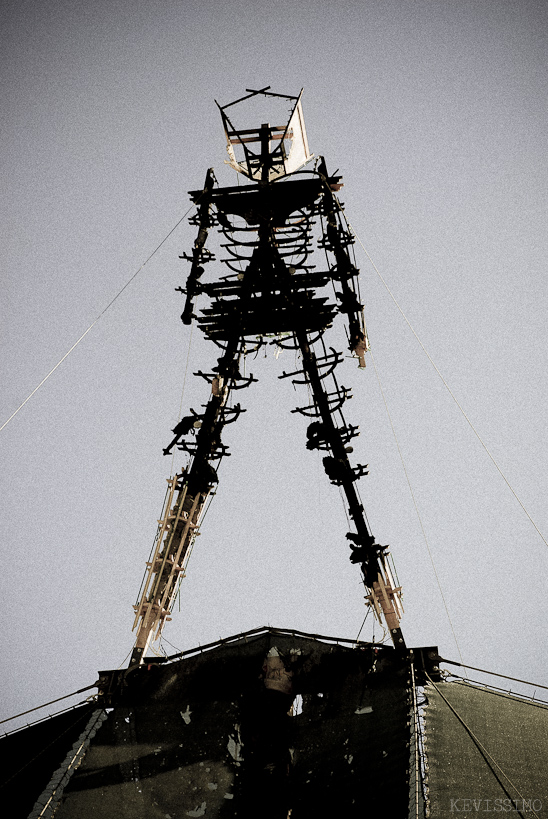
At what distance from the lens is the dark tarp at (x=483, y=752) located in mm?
9289

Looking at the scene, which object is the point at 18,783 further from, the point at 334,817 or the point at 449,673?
the point at 449,673

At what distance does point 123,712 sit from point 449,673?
606 cm

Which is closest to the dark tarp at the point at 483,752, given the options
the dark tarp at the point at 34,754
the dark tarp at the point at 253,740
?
the dark tarp at the point at 253,740

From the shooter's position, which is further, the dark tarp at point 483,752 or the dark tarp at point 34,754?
the dark tarp at point 34,754

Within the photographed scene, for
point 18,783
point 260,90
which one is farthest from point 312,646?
point 260,90

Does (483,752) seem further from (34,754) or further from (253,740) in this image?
(34,754)

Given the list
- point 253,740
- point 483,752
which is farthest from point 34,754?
point 483,752

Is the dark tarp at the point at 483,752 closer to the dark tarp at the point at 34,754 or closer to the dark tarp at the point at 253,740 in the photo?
the dark tarp at the point at 253,740

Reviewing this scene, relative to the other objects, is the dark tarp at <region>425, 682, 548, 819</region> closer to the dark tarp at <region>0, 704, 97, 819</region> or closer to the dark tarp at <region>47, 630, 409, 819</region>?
the dark tarp at <region>47, 630, 409, 819</region>

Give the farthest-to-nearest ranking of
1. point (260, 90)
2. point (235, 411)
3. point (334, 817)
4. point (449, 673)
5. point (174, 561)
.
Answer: point (260, 90), point (235, 411), point (174, 561), point (449, 673), point (334, 817)

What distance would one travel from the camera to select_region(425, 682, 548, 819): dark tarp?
9.29m

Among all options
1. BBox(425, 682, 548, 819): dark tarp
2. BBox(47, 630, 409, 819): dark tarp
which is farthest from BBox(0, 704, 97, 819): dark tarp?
BBox(425, 682, 548, 819): dark tarp

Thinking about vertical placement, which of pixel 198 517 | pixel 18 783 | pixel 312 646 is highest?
pixel 198 517

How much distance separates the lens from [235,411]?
634 inches
